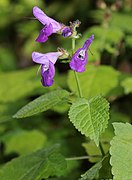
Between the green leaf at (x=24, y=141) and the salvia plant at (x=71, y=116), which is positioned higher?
the salvia plant at (x=71, y=116)

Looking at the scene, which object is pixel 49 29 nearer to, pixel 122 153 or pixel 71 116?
pixel 71 116

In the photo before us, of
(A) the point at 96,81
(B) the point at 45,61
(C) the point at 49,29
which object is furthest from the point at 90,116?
(A) the point at 96,81

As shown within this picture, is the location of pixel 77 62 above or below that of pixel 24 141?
above

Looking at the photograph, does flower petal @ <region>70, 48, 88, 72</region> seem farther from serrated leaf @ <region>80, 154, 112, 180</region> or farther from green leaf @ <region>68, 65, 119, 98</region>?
green leaf @ <region>68, 65, 119, 98</region>

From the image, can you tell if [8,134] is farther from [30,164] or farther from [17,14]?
[17,14]

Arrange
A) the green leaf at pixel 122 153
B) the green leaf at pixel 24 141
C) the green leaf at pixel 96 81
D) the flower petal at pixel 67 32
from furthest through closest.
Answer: the green leaf at pixel 24 141 < the green leaf at pixel 96 81 < the flower petal at pixel 67 32 < the green leaf at pixel 122 153

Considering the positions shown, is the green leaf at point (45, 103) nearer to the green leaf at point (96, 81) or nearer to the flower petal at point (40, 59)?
the flower petal at point (40, 59)

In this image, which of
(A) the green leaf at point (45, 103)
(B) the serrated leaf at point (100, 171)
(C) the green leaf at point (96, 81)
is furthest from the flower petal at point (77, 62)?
(C) the green leaf at point (96, 81)

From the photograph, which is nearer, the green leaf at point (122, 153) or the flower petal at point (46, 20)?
the green leaf at point (122, 153)
